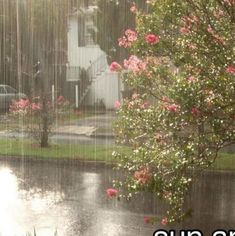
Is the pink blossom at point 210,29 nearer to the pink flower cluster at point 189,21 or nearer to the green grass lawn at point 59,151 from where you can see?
the pink flower cluster at point 189,21

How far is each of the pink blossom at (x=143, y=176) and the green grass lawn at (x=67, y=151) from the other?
702 centimetres

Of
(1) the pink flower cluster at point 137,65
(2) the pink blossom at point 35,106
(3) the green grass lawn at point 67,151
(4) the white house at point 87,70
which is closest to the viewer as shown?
(1) the pink flower cluster at point 137,65

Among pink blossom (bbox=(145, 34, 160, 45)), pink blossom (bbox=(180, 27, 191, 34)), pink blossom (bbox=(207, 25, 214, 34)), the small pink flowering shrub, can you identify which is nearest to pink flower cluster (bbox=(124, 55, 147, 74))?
pink blossom (bbox=(145, 34, 160, 45))

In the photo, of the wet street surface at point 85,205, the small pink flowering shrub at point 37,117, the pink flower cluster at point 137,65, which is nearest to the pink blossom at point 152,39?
the pink flower cluster at point 137,65

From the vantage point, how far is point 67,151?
15.5 meters

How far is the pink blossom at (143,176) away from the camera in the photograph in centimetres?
605

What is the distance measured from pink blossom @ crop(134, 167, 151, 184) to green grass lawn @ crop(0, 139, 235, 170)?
7.02 meters

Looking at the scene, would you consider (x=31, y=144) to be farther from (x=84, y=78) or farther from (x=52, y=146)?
(x=84, y=78)

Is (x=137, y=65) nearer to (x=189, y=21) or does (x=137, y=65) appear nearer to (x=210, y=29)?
(x=189, y=21)

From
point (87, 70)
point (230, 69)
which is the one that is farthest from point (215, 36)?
point (87, 70)

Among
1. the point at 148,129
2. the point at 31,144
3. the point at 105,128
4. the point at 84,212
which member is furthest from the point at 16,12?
the point at 148,129

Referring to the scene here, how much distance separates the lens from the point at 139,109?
727cm

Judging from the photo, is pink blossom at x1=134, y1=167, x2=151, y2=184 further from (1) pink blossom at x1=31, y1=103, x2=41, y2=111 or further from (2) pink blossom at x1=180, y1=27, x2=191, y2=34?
(1) pink blossom at x1=31, y1=103, x2=41, y2=111

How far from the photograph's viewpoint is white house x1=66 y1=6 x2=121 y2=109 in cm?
2931
